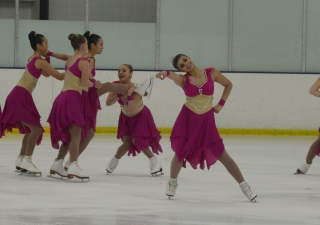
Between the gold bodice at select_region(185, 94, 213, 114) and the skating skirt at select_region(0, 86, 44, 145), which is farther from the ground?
the gold bodice at select_region(185, 94, 213, 114)

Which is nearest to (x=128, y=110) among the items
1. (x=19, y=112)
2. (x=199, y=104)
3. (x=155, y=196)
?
(x=19, y=112)

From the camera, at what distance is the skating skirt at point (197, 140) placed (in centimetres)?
570

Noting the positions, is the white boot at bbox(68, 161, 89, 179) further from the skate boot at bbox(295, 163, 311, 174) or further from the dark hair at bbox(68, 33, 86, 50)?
the skate boot at bbox(295, 163, 311, 174)

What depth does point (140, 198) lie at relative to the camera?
5824 millimetres

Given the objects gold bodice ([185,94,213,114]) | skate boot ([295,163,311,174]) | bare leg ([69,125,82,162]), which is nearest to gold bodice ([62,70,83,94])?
bare leg ([69,125,82,162])

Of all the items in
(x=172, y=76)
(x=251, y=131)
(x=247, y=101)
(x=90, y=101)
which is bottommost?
(x=251, y=131)

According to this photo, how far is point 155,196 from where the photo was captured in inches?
235

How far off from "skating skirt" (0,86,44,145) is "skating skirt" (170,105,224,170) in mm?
2053

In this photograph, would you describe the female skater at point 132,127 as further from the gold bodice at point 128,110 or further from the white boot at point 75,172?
the white boot at point 75,172

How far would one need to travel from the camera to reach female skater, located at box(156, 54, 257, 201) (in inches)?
224

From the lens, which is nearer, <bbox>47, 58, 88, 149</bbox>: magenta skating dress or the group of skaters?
the group of skaters

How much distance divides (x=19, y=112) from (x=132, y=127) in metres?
1.13

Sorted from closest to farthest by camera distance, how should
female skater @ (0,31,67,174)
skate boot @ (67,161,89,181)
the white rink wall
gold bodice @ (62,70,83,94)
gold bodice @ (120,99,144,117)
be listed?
skate boot @ (67,161,89,181), gold bodice @ (62,70,83,94), female skater @ (0,31,67,174), gold bodice @ (120,99,144,117), the white rink wall

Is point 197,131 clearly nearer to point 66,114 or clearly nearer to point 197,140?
point 197,140
